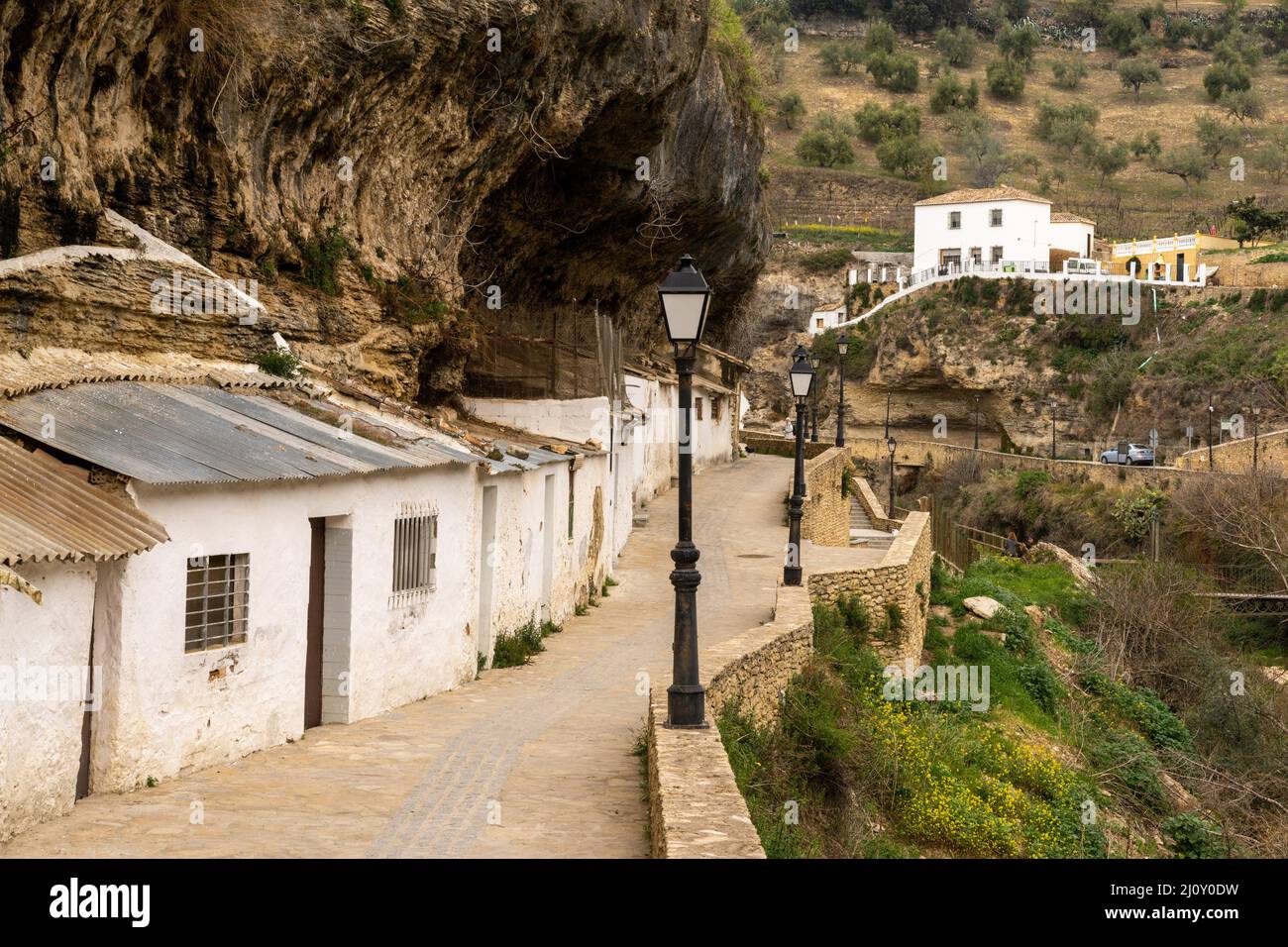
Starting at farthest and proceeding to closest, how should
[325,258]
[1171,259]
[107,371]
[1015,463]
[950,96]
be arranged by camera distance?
[950,96] → [1171,259] → [1015,463] → [325,258] → [107,371]

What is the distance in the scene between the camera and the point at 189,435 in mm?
9219

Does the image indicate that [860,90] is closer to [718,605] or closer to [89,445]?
[718,605]

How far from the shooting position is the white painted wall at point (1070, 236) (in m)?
69.3

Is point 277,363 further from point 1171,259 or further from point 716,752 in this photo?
point 1171,259

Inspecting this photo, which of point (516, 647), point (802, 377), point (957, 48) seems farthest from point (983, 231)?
point (516, 647)

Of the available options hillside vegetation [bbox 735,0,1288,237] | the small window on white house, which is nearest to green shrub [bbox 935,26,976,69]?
hillside vegetation [bbox 735,0,1288,237]

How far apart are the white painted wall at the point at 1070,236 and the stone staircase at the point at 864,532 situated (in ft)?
133

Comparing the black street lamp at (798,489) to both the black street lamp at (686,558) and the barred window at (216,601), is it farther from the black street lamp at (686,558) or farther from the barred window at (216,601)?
the barred window at (216,601)

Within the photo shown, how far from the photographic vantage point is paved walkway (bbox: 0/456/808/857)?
23.9 ft

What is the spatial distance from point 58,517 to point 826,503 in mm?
22578

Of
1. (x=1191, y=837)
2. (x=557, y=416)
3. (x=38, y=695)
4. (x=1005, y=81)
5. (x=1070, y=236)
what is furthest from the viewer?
(x=1005, y=81)

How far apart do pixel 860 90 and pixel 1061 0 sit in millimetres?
33784

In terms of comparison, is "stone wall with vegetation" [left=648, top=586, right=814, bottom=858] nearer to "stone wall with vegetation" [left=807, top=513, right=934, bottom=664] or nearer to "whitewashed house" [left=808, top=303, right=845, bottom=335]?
"stone wall with vegetation" [left=807, top=513, right=934, bottom=664]

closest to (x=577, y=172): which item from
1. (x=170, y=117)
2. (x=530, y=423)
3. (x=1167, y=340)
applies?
(x=530, y=423)
